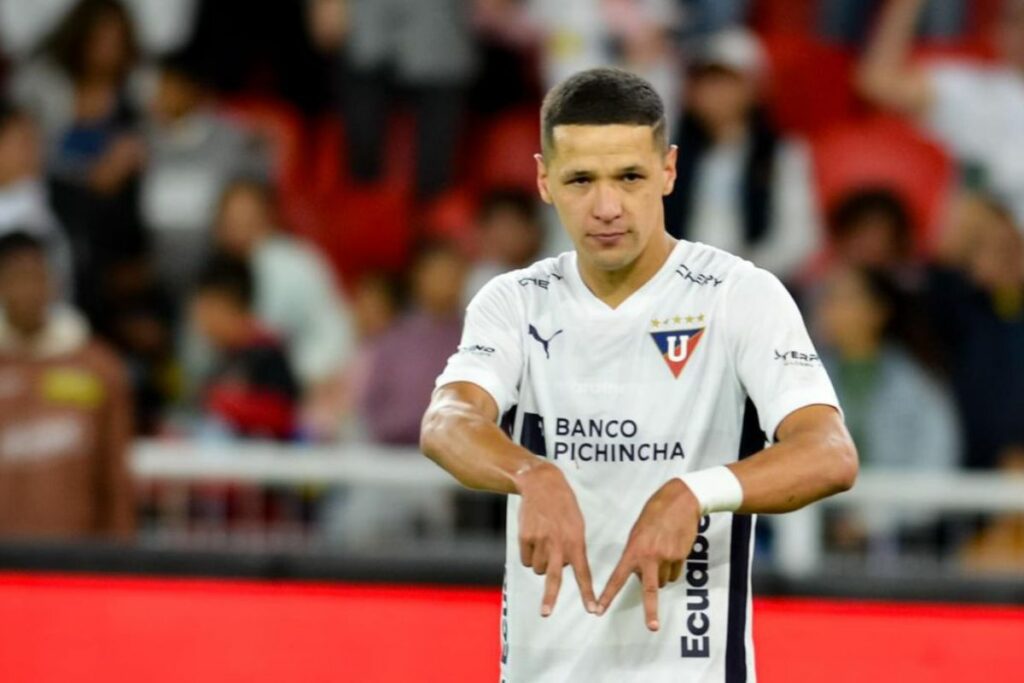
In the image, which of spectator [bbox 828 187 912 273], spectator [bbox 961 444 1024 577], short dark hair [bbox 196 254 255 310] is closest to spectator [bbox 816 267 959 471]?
spectator [bbox 961 444 1024 577]

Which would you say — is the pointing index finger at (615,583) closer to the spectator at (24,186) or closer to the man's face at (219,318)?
the man's face at (219,318)

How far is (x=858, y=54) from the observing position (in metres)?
10.3

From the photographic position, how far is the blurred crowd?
8258 millimetres

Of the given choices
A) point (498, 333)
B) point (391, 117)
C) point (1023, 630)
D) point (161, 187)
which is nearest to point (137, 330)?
point (161, 187)

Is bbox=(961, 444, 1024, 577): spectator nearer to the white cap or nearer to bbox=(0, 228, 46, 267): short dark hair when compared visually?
the white cap

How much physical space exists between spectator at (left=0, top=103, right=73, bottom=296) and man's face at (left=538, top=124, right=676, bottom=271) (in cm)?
631

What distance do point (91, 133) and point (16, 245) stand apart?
1.86m

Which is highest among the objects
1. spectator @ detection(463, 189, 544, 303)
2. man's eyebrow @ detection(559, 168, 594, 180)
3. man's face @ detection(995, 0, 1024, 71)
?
man's face @ detection(995, 0, 1024, 71)

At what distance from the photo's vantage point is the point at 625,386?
3.66 meters

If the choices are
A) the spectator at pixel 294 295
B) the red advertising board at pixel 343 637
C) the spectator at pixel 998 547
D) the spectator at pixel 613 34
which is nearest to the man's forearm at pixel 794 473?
the red advertising board at pixel 343 637

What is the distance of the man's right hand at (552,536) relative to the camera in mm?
3152

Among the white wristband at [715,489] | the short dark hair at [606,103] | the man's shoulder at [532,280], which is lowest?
the white wristband at [715,489]

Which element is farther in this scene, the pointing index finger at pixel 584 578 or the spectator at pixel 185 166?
the spectator at pixel 185 166

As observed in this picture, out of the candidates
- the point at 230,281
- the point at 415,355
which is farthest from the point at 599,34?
the point at 230,281
